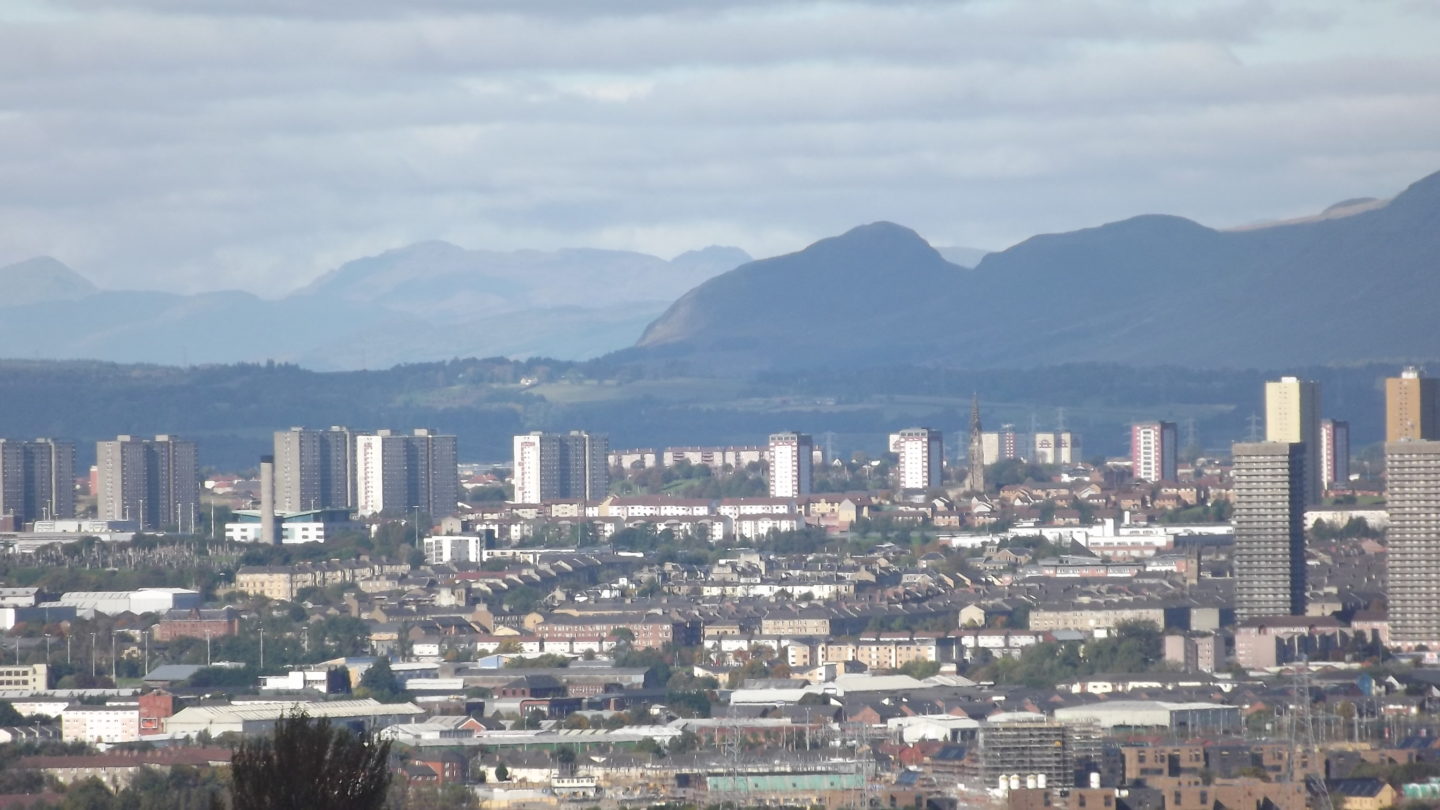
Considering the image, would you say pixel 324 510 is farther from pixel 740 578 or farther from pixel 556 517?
pixel 740 578

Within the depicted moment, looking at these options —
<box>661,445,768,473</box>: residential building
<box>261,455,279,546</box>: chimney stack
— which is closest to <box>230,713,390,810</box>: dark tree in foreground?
<box>261,455,279,546</box>: chimney stack

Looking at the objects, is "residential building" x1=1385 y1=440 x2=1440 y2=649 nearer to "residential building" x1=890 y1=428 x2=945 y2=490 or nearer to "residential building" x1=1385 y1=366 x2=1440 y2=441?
"residential building" x1=1385 y1=366 x2=1440 y2=441

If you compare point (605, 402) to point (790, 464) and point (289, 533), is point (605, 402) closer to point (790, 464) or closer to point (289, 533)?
point (790, 464)

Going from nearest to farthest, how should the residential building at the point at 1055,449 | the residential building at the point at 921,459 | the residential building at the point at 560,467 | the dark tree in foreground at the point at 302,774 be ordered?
1. the dark tree in foreground at the point at 302,774
2. the residential building at the point at 921,459
3. the residential building at the point at 560,467
4. the residential building at the point at 1055,449

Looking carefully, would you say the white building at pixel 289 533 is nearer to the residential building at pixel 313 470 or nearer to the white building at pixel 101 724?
the residential building at pixel 313 470

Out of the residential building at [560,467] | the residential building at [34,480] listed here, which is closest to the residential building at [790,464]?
the residential building at [560,467]
